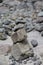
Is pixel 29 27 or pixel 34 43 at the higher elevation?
pixel 29 27

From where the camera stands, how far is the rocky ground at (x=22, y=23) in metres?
2.16

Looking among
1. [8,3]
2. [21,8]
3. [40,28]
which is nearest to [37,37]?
[40,28]

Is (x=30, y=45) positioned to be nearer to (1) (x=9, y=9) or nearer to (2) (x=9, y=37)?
(2) (x=9, y=37)

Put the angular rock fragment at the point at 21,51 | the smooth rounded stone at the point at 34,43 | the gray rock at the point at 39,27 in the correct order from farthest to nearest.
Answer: the gray rock at the point at 39,27
the smooth rounded stone at the point at 34,43
the angular rock fragment at the point at 21,51

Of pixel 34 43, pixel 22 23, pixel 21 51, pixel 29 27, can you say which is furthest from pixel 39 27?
pixel 21 51

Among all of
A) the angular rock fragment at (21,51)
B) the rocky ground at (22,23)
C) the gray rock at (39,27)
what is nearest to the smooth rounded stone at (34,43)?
the rocky ground at (22,23)

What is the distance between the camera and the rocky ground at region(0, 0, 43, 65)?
2164 mm

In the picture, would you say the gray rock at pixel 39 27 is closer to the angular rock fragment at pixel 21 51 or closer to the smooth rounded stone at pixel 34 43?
the smooth rounded stone at pixel 34 43

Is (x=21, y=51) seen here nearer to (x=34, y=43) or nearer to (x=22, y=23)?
(x=34, y=43)

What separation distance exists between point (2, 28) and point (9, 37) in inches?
9.2

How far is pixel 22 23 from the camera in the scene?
3.08m

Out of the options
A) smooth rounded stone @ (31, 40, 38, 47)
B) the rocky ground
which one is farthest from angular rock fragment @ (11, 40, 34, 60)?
smooth rounded stone @ (31, 40, 38, 47)

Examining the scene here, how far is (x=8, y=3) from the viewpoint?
13.7ft

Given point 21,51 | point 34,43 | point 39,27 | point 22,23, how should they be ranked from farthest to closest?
point 22,23
point 39,27
point 34,43
point 21,51
